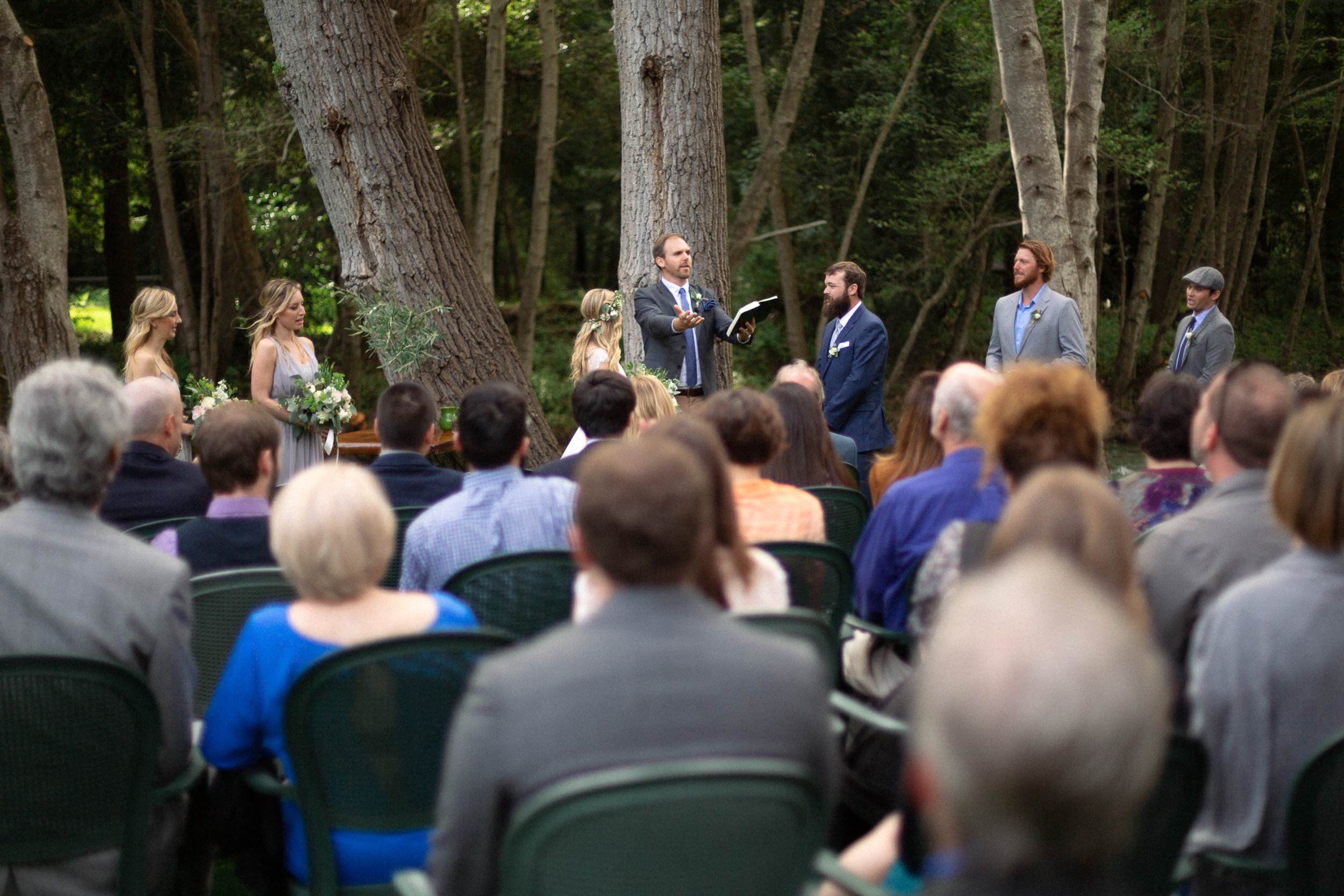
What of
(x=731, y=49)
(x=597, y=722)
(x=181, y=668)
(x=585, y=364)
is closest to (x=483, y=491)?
(x=181, y=668)

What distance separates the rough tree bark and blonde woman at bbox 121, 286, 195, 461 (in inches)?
263

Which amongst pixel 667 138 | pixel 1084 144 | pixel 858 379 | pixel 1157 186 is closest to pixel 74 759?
pixel 858 379

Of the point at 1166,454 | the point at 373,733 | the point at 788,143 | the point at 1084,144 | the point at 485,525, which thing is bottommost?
the point at 373,733

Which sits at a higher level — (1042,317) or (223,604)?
(1042,317)

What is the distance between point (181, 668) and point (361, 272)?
527 centimetres

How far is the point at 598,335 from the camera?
24.7 feet

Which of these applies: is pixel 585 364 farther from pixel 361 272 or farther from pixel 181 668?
pixel 181 668

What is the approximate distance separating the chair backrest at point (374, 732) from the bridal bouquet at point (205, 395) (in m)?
4.85

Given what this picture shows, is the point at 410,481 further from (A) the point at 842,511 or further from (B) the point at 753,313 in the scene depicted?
(B) the point at 753,313

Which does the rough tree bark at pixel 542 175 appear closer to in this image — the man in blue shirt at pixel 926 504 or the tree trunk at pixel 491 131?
the tree trunk at pixel 491 131

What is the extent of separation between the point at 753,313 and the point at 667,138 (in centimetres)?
149

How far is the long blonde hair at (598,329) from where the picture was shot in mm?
7422

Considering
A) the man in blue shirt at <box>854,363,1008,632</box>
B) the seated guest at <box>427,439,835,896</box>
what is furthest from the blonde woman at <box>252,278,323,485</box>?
the seated guest at <box>427,439,835,896</box>

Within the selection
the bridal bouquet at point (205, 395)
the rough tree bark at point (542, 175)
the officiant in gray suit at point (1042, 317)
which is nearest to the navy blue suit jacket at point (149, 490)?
the bridal bouquet at point (205, 395)
